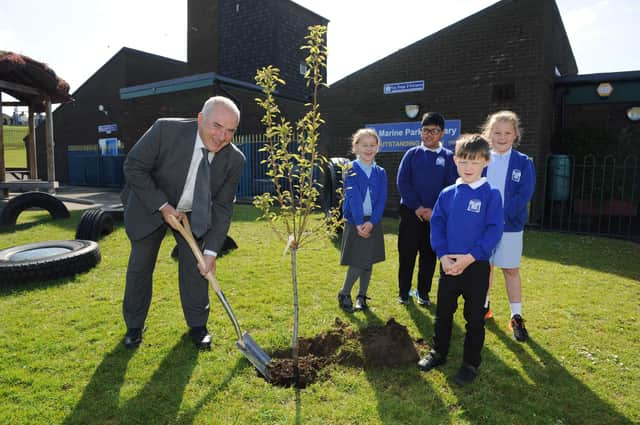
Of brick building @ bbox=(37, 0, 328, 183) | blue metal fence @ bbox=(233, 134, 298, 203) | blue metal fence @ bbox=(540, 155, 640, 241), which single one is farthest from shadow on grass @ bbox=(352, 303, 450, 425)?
brick building @ bbox=(37, 0, 328, 183)

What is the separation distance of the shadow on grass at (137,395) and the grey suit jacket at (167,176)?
3.14 feet

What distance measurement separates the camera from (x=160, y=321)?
12.9 feet

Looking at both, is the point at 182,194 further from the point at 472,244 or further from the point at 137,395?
the point at 472,244

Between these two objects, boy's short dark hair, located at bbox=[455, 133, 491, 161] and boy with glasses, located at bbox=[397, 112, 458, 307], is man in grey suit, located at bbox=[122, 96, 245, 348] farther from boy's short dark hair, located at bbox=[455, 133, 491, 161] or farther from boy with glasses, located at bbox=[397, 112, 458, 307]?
boy with glasses, located at bbox=[397, 112, 458, 307]

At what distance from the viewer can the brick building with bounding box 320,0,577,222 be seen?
10.2 m

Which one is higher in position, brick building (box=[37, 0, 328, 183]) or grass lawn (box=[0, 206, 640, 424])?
brick building (box=[37, 0, 328, 183])

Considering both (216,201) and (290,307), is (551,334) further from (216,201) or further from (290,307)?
(216,201)

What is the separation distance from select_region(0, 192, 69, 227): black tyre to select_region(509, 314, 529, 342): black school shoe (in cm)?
1004

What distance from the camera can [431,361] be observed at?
309cm

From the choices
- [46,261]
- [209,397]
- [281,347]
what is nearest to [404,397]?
[281,347]

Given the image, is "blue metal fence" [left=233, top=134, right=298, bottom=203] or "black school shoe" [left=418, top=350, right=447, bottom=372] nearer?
"black school shoe" [left=418, top=350, right=447, bottom=372]

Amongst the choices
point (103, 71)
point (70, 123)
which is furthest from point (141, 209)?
point (70, 123)

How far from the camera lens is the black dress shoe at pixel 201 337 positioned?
337cm

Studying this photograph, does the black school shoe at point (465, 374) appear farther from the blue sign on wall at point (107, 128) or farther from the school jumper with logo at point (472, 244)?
the blue sign on wall at point (107, 128)
